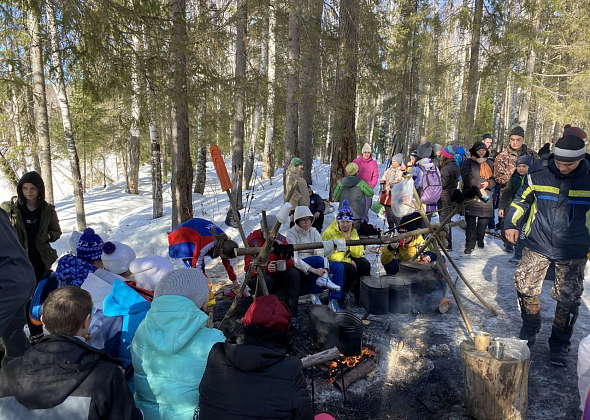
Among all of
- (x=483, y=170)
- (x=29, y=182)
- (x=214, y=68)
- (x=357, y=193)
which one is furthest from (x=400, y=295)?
(x=214, y=68)

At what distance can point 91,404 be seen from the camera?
179cm

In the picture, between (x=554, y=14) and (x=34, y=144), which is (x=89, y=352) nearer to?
(x=34, y=144)

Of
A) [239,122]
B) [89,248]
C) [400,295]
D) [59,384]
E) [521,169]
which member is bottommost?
[400,295]

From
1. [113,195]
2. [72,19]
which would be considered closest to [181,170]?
[72,19]

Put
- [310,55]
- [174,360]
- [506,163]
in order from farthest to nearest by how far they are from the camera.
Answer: [310,55], [506,163], [174,360]

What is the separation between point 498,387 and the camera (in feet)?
9.77

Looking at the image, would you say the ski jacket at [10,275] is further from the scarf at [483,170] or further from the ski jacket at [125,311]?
the scarf at [483,170]

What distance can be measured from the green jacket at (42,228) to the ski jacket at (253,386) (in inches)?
149

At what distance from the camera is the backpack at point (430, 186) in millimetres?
7512

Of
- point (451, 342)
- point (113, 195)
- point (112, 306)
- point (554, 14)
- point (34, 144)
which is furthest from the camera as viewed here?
point (113, 195)

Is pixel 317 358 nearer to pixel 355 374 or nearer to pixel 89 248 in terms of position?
pixel 355 374

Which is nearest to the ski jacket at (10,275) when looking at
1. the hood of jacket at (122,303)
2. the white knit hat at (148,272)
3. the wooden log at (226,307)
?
the hood of jacket at (122,303)

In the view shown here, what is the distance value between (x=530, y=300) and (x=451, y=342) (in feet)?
3.13

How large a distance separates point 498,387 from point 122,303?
9.75 ft
